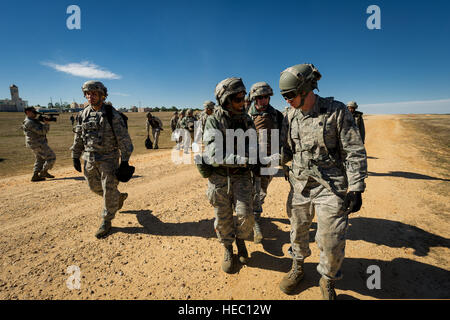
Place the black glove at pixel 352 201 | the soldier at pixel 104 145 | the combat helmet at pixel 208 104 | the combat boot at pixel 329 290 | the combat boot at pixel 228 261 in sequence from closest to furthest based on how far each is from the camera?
the black glove at pixel 352 201 → the combat boot at pixel 329 290 → the combat boot at pixel 228 261 → the soldier at pixel 104 145 → the combat helmet at pixel 208 104

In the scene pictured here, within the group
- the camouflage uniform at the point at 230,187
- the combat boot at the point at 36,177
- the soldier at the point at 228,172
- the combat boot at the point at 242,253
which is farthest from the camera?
the combat boot at the point at 36,177

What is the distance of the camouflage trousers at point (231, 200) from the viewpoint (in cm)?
295

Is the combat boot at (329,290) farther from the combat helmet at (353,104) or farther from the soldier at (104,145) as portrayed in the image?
the combat helmet at (353,104)

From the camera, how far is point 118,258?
333 cm

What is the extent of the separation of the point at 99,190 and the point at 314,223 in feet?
14.5

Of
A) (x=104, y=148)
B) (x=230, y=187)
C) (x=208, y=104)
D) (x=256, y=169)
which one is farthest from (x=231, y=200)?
(x=208, y=104)

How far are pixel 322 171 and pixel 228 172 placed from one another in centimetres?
118

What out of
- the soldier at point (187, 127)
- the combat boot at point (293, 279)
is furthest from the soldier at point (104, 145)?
the soldier at point (187, 127)

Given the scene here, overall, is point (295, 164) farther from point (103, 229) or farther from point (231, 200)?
point (103, 229)

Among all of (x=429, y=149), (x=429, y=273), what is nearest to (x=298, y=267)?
(x=429, y=273)

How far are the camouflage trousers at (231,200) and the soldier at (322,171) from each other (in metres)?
0.59

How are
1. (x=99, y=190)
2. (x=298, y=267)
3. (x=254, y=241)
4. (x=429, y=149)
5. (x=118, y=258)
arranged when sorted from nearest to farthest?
1. (x=298, y=267)
2. (x=118, y=258)
3. (x=254, y=241)
4. (x=99, y=190)
5. (x=429, y=149)

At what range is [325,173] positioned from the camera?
246 cm

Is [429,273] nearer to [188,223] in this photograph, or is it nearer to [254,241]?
[254,241]
